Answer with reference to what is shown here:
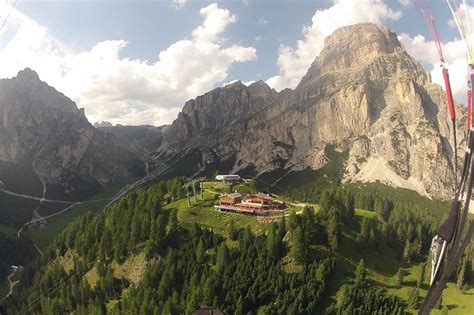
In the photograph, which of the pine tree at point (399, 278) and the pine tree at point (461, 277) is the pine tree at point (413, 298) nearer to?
the pine tree at point (399, 278)

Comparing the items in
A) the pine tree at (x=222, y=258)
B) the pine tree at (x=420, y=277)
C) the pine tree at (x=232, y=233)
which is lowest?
the pine tree at (x=420, y=277)

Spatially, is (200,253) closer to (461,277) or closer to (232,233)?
(232,233)

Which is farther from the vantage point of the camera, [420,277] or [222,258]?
[420,277]

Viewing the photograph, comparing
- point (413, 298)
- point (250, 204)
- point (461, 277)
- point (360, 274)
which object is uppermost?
point (250, 204)

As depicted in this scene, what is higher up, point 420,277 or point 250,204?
point 250,204

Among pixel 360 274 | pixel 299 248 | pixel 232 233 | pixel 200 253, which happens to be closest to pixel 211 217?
pixel 232 233

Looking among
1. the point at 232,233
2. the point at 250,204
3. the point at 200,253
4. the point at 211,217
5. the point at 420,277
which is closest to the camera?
the point at 420,277

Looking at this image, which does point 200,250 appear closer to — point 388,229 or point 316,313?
point 316,313

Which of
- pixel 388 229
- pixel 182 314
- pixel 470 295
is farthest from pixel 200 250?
pixel 470 295

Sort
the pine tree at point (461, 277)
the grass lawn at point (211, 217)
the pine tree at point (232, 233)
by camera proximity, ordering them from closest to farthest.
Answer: the pine tree at point (461, 277)
the pine tree at point (232, 233)
the grass lawn at point (211, 217)

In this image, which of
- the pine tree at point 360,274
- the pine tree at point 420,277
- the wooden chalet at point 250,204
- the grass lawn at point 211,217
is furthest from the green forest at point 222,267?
the wooden chalet at point 250,204

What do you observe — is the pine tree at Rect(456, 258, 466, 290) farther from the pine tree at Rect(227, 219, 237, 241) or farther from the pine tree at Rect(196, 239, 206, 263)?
the pine tree at Rect(196, 239, 206, 263)
